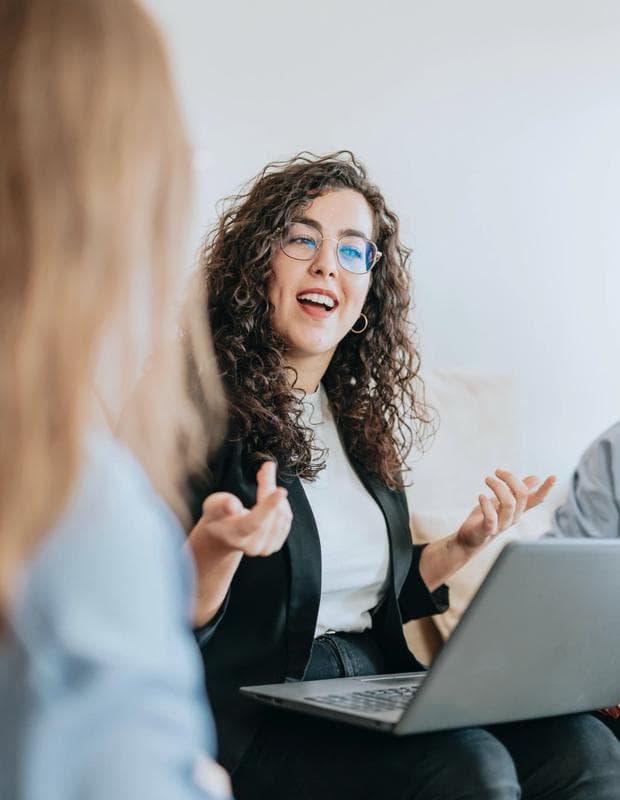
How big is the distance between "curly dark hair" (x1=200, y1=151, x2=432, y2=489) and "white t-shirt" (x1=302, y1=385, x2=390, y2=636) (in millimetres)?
39

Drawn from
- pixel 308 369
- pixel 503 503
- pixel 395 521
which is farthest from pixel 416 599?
pixel 308 369

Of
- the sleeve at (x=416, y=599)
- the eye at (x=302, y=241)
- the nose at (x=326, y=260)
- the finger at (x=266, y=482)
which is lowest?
the sleeve at (x=416, y=599)

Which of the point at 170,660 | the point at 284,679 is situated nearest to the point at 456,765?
the point at 284,679

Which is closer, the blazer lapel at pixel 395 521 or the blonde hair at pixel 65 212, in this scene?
the blonde hair at pixel 65 212

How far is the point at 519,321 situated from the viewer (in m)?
2.48

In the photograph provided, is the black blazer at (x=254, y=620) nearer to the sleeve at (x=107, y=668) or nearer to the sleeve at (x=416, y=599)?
the sleeve at (x=416, y=599)

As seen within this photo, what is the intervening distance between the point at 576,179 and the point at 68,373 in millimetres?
2165

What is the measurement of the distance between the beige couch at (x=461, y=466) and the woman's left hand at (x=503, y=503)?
43 cm

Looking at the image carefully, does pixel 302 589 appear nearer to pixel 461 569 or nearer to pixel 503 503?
pixel 503 503

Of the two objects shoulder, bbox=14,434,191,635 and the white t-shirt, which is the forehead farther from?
shoulder, bbox=14,434,191,635

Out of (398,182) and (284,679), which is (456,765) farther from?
(398,182)

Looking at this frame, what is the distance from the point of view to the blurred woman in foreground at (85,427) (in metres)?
0.56

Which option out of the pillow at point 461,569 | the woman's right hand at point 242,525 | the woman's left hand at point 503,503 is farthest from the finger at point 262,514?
the pillow at point 461,569

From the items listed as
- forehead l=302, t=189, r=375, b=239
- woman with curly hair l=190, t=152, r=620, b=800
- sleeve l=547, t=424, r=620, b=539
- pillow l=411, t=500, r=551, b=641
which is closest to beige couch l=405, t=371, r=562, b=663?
pillow l=411, t=500, r=551, b=641
